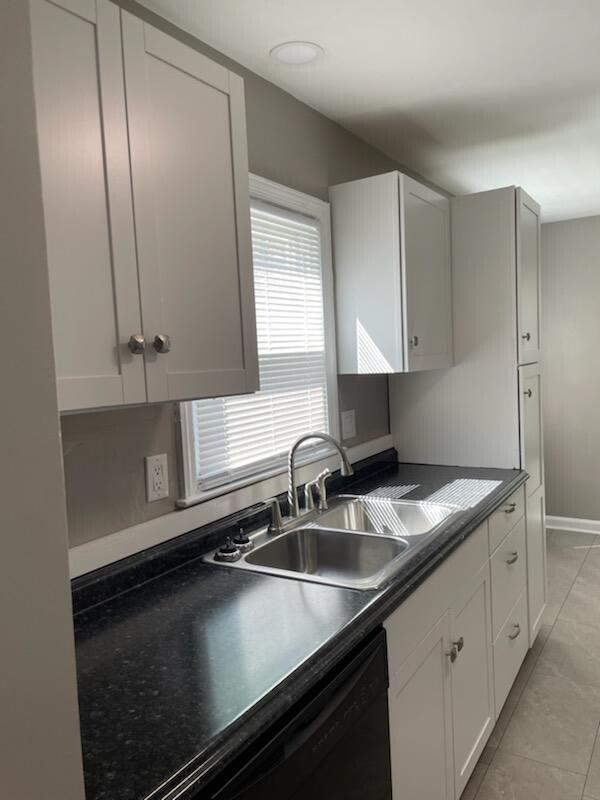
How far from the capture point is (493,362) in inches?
108

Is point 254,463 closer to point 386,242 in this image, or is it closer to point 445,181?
point 386,242

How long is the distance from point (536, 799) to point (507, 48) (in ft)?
8.10

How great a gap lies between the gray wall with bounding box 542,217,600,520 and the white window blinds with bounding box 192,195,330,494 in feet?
9.82

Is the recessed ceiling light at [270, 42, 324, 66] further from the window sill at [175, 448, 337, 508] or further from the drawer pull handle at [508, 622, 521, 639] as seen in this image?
the drawer pull handle at [508, 622, 521, 639]

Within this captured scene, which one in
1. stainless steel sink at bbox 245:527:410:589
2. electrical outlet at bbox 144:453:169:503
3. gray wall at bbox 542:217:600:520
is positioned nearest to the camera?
electrical outlet at bbox 144:453:169:503

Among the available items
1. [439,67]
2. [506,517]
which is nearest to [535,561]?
[506,517]

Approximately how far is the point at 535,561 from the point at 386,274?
156cm

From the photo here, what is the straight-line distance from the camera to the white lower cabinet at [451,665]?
1.53m

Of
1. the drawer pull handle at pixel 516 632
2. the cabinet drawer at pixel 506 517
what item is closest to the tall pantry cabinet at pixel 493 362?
the cabinet drawer at pixel 506 517

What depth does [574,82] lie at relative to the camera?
228 centimetres

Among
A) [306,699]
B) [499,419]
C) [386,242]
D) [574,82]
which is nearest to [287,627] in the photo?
[306,699]

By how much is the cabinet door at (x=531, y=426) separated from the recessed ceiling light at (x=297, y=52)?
1524 millimetres

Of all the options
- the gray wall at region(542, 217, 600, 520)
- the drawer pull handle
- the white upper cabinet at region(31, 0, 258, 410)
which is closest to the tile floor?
the drawer pull handle

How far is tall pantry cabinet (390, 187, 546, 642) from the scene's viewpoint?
2688mm
